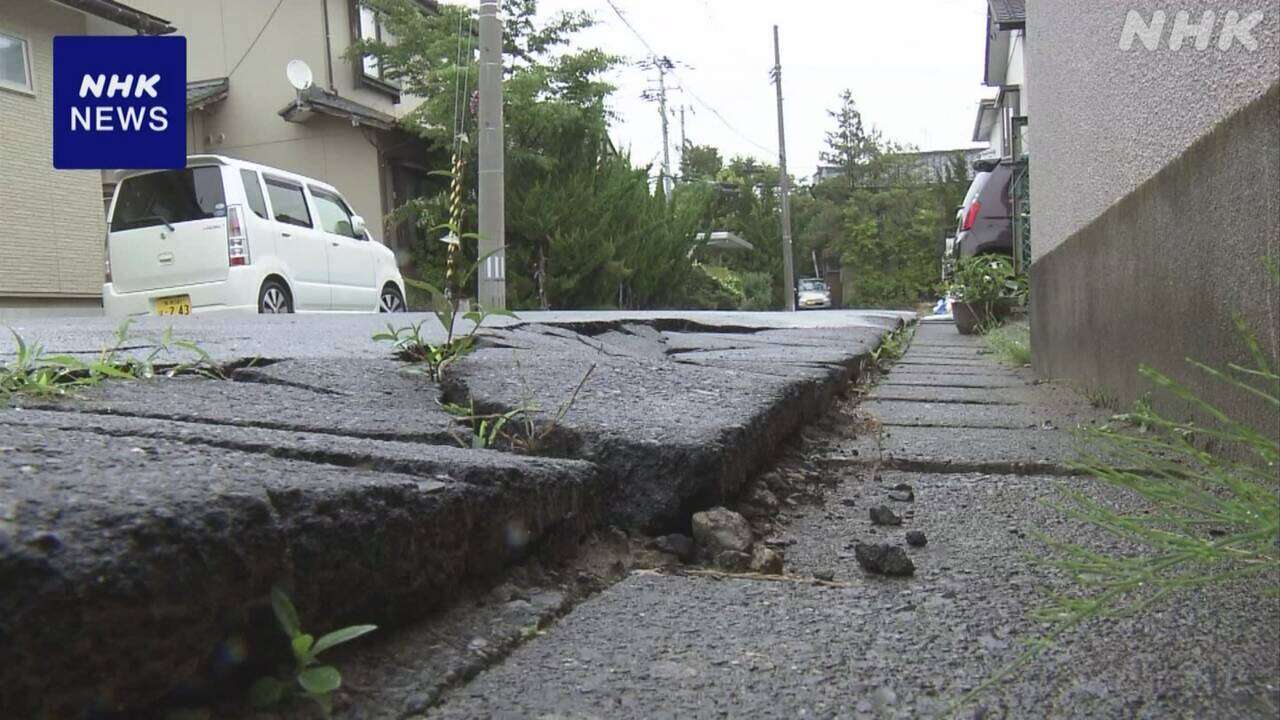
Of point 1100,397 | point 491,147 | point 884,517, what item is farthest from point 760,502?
point 491,147

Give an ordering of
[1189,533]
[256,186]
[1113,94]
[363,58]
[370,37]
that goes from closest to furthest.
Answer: [1189,533] < [1113,94] < [256,186] < [363,58] < [370,37]

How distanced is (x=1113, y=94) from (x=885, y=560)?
164 centimetres

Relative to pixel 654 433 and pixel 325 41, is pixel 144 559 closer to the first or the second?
pixel 654 433

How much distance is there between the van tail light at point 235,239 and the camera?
8219mm

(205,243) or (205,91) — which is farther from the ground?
(205,91)

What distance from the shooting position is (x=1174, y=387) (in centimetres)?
82

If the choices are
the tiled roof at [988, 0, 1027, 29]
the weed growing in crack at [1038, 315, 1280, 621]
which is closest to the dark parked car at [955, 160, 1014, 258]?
the tiled roof at [988, 0, 1027, 29]

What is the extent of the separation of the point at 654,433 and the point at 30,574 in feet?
2.91

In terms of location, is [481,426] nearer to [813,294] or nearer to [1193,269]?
[1193,269]

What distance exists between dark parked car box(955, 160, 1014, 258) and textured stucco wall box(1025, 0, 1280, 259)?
17.0ft

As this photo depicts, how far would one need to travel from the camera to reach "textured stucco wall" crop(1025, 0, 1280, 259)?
144cm

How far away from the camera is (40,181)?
443 inches

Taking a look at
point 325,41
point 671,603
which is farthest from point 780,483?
point 325,41

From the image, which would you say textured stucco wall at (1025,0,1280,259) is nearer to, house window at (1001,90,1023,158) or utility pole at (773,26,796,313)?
house window at (1001,90,1023,158)
